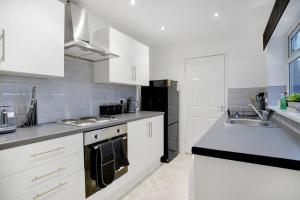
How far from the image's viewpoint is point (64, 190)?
137cm

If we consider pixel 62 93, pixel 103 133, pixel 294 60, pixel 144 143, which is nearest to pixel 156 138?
pixel 144 143

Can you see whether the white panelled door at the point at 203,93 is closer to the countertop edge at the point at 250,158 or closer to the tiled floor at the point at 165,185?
the tiled floor at the point at 165,185

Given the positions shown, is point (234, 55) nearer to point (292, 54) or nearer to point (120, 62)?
point (292, 54)

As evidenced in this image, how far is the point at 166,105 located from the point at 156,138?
0.63 meters

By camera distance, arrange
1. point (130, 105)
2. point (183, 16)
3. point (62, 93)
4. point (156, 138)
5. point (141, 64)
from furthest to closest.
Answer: point (130, 105) → point (141, 64) → point (156, 138) → point (183, 16) → point (62, 93)

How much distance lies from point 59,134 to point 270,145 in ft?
4.70

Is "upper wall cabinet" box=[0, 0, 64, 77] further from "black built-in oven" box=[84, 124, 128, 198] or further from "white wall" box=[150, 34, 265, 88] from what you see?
"white wall" box=[150, 34, 265, 88]

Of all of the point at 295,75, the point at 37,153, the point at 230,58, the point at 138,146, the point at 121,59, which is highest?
the point at 230,58

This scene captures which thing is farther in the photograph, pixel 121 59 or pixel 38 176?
pixel 121 59

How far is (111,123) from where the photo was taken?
1820mm

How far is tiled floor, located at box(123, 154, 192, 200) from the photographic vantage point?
2012mm

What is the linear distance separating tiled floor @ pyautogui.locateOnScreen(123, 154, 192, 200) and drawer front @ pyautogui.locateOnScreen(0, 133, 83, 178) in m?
1.04

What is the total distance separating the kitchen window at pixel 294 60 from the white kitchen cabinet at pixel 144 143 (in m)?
1.87

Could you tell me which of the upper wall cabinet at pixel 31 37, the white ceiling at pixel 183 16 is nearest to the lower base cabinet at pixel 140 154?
the upper wall cabinet at pixel 31 37
